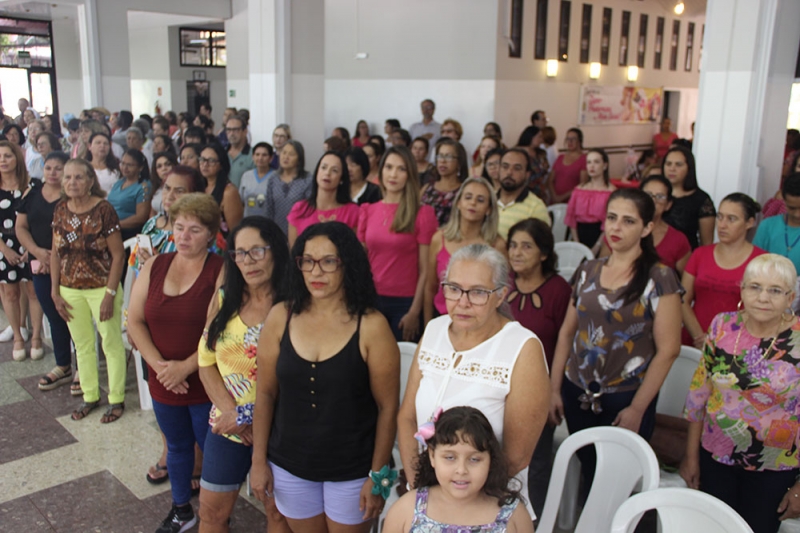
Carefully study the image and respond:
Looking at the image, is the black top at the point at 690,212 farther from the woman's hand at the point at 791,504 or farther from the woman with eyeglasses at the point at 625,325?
the woman's hand at the point at 791,504

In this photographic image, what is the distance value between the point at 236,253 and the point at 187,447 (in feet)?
3.60

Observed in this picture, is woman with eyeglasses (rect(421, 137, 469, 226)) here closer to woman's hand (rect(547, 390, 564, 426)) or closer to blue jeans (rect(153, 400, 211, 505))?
woman's hand (rect(547, 390, 564, 426))

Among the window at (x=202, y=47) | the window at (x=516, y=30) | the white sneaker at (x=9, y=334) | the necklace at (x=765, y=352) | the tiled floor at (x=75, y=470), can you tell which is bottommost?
the tiled floor at (x=75, y=470)

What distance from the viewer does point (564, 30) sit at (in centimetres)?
1188

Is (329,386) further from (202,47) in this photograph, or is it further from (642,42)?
(202,47)

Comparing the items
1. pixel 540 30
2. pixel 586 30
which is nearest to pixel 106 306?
pixel 540 30

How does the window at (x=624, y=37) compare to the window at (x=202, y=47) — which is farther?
the window at (x=202, y=47)

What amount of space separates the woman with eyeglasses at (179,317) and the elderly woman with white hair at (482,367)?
1189 mm

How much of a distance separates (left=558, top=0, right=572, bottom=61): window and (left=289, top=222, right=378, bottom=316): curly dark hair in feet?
34.9

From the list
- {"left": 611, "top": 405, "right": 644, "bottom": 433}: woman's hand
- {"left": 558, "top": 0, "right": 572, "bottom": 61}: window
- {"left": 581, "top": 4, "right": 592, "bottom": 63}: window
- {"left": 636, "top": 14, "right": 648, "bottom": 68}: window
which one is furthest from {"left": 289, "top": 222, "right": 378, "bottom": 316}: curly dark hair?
{"left": 636, "top": 14, "right": 648, "bottom": 68}: window

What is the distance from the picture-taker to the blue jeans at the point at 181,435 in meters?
3.05

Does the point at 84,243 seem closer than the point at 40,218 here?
Yes

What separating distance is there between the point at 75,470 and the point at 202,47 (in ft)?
56.9

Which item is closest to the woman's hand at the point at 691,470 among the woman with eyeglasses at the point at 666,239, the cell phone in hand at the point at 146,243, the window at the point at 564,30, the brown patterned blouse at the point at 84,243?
the woman with eyeglasses at the point at 666,239
